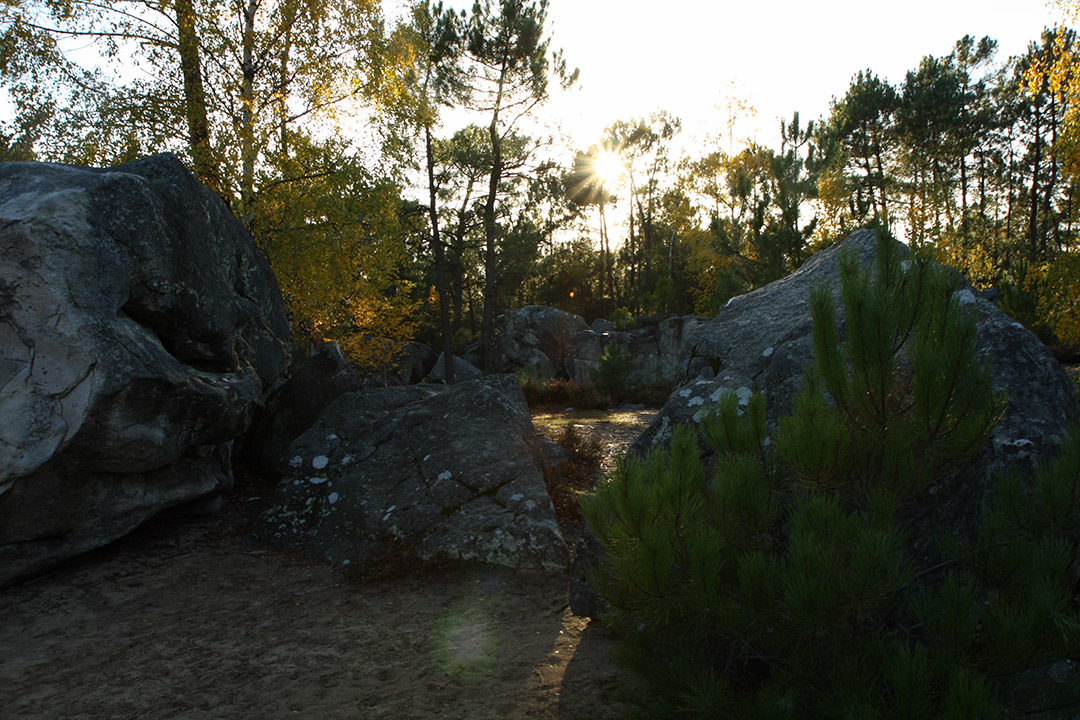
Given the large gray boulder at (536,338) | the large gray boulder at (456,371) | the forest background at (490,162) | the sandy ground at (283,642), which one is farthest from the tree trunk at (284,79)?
the large gray boulder at (536,338)

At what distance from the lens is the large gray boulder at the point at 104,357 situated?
153 inches

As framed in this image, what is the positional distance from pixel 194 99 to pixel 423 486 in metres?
7.16

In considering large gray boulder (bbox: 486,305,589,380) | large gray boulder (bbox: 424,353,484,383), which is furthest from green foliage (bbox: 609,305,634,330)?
large gray boulder (bbox: 424,353,484,383)

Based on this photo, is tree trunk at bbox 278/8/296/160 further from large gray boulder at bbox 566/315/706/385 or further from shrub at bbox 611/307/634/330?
shrub at bbox 611/307/634/330

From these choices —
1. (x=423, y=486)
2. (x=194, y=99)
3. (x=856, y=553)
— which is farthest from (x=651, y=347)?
(x=856, y=553)

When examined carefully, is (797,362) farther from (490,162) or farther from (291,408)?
(490,162)

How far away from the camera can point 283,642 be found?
3.60 metres

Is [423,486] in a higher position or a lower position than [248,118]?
lower

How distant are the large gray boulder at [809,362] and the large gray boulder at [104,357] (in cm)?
309

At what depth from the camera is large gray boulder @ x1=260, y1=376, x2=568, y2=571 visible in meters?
4.82

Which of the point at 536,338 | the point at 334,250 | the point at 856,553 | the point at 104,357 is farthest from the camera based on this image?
the point at 536,338

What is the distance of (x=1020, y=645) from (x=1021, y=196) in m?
37.5

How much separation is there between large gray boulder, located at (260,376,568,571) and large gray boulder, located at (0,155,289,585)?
0.87 m

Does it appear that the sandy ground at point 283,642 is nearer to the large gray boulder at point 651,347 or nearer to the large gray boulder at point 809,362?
the large gray boulder at point 809,362
